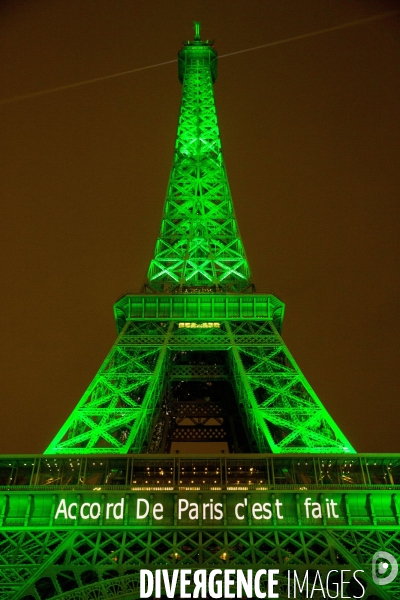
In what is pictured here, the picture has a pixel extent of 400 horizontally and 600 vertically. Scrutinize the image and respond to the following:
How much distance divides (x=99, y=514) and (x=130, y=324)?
14.6 meters

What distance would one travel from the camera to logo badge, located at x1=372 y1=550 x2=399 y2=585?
1881 cm

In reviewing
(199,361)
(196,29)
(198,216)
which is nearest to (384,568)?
(199,361)

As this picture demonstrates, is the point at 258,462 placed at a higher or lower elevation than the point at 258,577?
higher

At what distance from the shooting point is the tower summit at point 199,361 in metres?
25.6

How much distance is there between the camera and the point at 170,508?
20.9m

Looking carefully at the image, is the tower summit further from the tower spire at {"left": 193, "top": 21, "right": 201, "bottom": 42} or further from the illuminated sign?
the tower spire at {"left": 193, "top": 21, "right": 201, "bottom": 42}

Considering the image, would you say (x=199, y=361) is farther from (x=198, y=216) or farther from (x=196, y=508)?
(x=196, y=508)

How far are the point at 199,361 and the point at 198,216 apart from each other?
11.0 metres

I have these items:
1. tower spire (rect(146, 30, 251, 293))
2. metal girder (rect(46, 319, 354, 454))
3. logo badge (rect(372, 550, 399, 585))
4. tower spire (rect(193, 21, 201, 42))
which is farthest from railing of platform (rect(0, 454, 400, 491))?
tower spire (rect(193, 21, 201, 42))

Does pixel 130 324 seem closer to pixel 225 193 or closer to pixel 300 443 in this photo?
pixel 300 443

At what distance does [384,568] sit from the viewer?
62.4 ft

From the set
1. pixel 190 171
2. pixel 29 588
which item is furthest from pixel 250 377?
pixel 190 171

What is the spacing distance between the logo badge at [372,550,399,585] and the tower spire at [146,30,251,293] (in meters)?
19.7

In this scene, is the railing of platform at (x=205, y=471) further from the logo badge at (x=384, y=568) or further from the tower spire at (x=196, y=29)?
the tower spire at (x=196, y=29)
